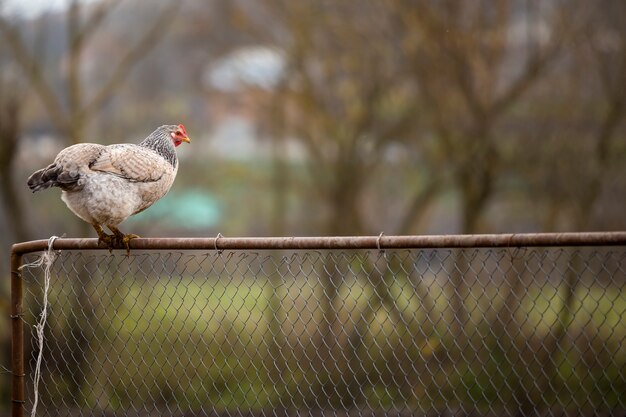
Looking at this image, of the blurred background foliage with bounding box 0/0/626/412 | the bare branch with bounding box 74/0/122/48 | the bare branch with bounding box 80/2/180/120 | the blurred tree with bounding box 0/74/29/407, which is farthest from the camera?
the bare branch with bounding box 80/2/180/120

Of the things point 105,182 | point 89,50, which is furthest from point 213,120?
point 105,182

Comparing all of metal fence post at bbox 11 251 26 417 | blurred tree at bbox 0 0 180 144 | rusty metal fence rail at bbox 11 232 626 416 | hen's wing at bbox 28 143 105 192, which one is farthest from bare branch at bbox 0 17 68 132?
metal fence post at bbox 11 251 26 417

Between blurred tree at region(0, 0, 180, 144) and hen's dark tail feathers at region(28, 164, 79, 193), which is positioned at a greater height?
hen's dark tail feathers at region(28, 164, 79, 193)

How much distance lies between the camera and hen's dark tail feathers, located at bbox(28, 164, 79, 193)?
13.7 feet

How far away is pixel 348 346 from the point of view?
34.2 feet

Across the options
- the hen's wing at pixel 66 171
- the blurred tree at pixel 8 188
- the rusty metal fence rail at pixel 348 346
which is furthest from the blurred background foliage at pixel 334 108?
the hen's wing at pixel 66 171

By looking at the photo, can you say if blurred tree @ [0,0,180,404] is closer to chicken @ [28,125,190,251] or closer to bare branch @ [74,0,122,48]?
bare branch @ [74,0,122,48]

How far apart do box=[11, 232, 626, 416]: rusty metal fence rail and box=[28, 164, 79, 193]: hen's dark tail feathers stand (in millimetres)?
311

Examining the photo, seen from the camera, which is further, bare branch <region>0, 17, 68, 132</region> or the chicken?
bare branch <region>0, 17, 68, 132</region>

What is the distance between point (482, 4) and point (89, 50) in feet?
19.7

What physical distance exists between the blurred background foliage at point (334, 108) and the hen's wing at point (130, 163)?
21.4 feet

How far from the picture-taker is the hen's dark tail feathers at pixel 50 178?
4180mm

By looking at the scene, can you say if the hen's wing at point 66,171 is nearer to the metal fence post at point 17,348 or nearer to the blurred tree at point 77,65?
the metal fence post at point 17,348

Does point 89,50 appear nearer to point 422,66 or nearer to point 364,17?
point 364,17
